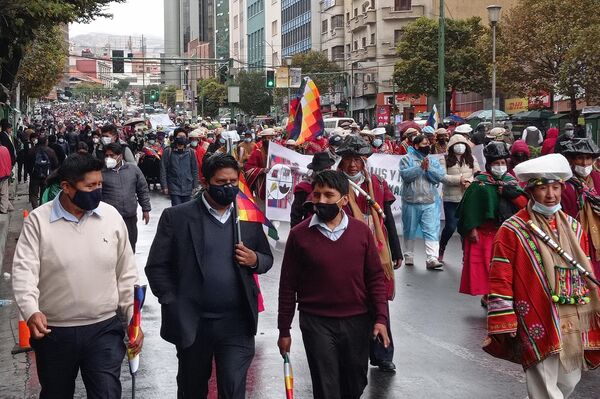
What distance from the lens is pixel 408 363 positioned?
8492 millimetres

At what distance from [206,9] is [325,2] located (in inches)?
4104

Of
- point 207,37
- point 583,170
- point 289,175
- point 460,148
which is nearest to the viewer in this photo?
point 583,170

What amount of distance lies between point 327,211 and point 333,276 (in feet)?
1.17

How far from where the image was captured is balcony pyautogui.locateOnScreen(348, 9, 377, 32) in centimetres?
7522

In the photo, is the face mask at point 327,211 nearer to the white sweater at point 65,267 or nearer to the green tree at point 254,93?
the white sweater at point 65,267

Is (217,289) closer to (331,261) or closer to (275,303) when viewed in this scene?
(331,261)

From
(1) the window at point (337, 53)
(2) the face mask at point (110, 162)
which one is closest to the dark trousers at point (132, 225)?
(2) the face mask at point (110, 162)

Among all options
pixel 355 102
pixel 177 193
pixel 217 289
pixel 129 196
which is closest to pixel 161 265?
pixel 217 289

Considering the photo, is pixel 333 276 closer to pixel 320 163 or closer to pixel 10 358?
pixel 320 163

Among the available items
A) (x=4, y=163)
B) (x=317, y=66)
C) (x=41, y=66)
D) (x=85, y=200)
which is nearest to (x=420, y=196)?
(x=85, y=200)

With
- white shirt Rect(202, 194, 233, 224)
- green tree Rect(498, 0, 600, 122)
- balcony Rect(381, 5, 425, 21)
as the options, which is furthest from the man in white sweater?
balcony Rect(381, 5, 425, 21)

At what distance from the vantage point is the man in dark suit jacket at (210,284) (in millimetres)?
5641

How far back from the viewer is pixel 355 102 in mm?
82562

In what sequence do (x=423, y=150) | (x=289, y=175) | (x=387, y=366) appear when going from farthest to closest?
(x=289, y=175) < (x=423, y=150) < (x=387, y=366)
